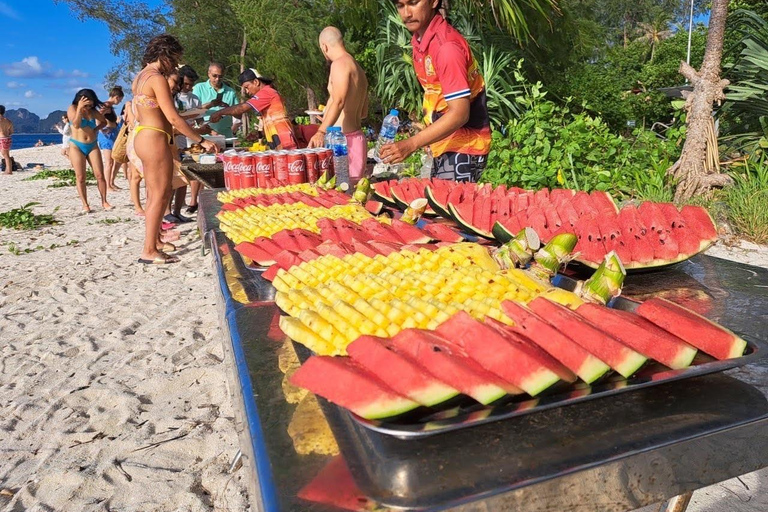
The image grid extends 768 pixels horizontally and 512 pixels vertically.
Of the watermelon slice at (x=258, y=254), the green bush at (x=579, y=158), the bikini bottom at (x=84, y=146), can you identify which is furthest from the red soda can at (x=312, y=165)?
the bikini bottom at (x=84, y=146)

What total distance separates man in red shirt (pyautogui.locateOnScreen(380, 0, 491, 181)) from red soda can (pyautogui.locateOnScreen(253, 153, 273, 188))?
143 centimetres

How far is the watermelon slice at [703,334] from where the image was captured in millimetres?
1114

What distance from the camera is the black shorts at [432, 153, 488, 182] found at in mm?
3654

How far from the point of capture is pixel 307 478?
870 mm

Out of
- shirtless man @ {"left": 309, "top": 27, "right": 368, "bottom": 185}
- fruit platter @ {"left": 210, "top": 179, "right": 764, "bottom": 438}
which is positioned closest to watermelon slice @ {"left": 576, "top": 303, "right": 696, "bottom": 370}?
fruit platter @ {"left": 210, "top": 179, "right": 764, "bottom": 438}

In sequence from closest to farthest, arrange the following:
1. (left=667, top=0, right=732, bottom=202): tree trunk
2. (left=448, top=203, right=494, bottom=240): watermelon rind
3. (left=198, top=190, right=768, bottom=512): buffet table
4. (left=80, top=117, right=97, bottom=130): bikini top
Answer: (left=198, top=190, right=768, bottom=512): buffet table, (left=448, top=203, right=494, bottom=240): watermelon rind, (left=667, top=0, right=732, bottom=202): tree trunk, (left=80, top=117, right=97, bottom=130): bikini top

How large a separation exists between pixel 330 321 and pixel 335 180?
3.20m

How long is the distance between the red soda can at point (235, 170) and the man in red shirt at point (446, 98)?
5.20 feet

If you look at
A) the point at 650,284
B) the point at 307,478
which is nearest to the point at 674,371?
the point at 307,478

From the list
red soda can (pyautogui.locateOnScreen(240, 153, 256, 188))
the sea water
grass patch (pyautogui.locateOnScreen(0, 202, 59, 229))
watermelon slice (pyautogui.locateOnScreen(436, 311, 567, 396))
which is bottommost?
grass patch (pyautogui.locateOnScreen(0, 202, 59, 229))

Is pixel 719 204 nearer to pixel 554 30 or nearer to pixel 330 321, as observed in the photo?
pixel 330 321

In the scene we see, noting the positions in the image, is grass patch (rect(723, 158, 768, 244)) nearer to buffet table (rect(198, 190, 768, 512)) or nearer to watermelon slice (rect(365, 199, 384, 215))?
watermelon slice (rect(365, 199, 384, 215))

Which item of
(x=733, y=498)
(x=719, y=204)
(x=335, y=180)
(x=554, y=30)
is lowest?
(x=733, y=498)

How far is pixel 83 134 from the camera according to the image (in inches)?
377
